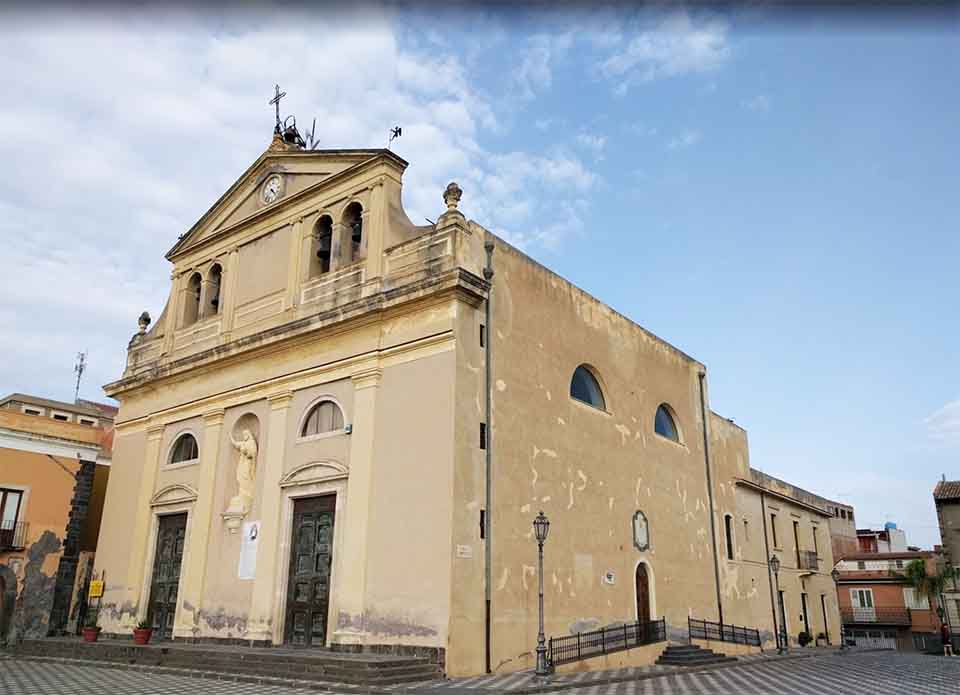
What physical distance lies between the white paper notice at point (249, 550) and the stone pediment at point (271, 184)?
829 centimetres

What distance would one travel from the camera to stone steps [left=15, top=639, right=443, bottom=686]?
13031mm

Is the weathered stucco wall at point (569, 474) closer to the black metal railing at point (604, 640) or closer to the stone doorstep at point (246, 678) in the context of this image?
the black metal railing at point (604, 640)

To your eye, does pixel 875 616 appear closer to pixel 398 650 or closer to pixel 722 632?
pixel 722 632

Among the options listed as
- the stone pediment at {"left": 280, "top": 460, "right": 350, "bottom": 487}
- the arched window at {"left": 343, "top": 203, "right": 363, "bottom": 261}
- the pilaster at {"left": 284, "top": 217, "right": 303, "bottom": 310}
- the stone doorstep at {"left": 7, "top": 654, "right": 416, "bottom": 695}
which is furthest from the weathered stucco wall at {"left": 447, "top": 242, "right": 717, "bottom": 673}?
the pilaster at {"left": 284, "top": 217, "right": 303, "bottom": 310}

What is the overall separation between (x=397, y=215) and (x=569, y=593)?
9.30 metres

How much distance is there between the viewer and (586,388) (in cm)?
2008

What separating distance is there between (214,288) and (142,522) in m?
6.88

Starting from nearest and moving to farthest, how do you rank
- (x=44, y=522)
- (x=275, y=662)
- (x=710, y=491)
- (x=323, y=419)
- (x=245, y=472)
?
1. (x=275, y=662)
2. (x=323, y=419)
3. (x=245, y=472)
4. (x=44, y=522)
5. (x=710, y=491)

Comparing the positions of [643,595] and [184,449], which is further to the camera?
[184,449]

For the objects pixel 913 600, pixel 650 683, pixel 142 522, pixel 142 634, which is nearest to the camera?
pixel 650 683

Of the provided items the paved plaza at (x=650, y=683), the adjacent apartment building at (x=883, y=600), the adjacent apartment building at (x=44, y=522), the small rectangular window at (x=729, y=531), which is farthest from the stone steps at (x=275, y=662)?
the adjacent apartment building at (x=883, y=600)

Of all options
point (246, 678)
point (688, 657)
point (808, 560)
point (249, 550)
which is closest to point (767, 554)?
point (808, 560)

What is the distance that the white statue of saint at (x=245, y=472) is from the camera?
18938 millimetres

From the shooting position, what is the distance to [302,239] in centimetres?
2022
